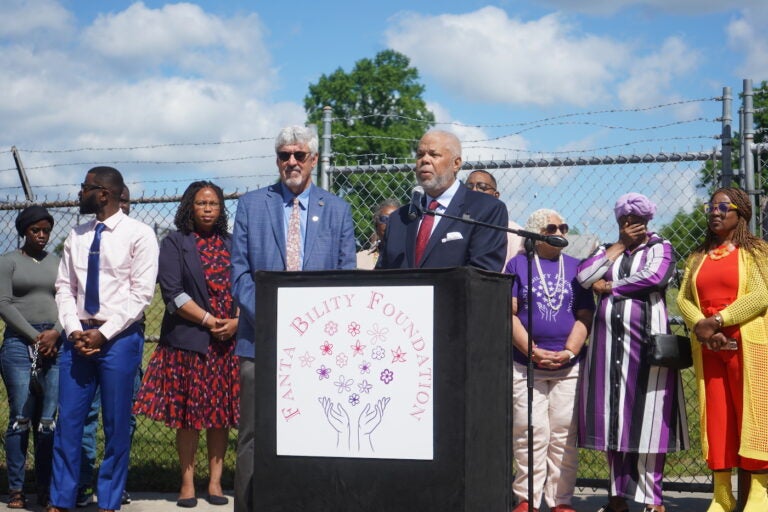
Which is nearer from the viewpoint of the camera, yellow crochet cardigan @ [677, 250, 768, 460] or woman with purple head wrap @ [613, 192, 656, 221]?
yellow crochet cardigan @ [677, 250, 768, 460]

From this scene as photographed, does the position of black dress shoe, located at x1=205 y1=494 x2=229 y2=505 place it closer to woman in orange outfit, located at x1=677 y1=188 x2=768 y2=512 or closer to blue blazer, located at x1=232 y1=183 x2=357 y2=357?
blue blazer, located at x1=232 y1=183 x2=357 y2=357

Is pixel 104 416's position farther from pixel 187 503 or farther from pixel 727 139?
pixel 727 139

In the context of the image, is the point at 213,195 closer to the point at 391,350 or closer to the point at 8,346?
the point at 8,346

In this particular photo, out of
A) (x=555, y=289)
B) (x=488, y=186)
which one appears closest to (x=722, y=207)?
(x=555, y=289)

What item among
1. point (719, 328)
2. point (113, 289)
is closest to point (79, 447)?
point (113, 289)

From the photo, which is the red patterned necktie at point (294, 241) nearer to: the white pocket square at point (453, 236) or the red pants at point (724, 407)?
the white pocket square at point (453, 236)

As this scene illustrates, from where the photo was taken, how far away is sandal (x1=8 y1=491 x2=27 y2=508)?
7133 mm

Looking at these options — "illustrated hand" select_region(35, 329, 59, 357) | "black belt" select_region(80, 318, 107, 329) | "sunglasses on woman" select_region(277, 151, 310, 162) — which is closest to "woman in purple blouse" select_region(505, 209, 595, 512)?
"sunglasses on woman" select_region(277, 151, 310, 162)

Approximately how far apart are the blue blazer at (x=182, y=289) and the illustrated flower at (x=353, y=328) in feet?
10.2

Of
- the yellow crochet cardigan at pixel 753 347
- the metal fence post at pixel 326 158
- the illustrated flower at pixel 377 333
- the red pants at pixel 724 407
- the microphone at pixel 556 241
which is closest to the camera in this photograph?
the illustrated flower at pixel 377 333

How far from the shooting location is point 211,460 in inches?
289

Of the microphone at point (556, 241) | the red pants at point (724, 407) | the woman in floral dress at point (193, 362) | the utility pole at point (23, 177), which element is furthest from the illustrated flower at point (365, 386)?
the utility pole at point (23, 177)

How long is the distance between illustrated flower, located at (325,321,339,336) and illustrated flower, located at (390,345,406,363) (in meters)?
0.26

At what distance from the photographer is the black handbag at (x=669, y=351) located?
20.6ft
